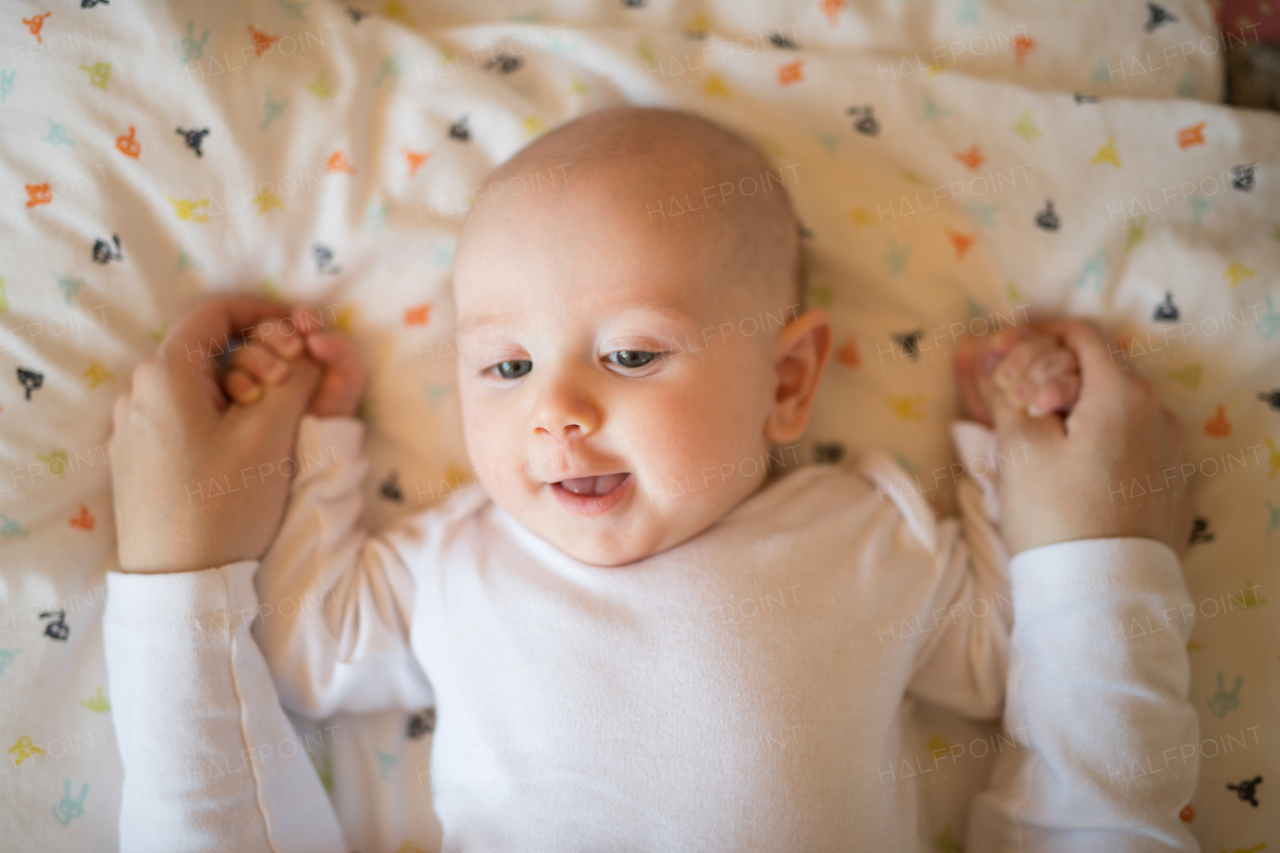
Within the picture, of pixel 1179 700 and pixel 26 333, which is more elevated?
pixel 26 333

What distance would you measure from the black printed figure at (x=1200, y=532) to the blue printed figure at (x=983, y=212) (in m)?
0.82

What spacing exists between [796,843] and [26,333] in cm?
184

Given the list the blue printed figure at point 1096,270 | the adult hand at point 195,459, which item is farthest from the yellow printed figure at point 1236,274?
the adult hand at point 195,459

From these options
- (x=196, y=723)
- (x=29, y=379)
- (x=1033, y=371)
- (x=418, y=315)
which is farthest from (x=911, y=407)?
(x=29, y=379)

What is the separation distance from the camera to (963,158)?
1.98m

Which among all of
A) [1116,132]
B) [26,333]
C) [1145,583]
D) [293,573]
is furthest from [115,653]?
[1116,132]

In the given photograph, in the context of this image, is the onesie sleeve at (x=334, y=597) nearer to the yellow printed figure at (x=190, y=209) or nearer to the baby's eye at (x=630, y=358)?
the yellow printed figure at (x=190, y=209)

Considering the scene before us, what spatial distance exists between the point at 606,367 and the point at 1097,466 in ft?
3.48

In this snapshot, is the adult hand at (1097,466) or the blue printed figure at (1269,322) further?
the blue printed figure at (1269,322)

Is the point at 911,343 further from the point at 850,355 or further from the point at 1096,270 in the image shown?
the point at 1096,270

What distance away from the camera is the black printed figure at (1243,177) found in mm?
1905

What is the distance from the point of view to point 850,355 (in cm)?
207

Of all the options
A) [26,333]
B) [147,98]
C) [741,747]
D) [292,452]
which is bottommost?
[741,747]

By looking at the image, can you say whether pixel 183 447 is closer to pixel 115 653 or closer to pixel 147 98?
pixel 115 653
